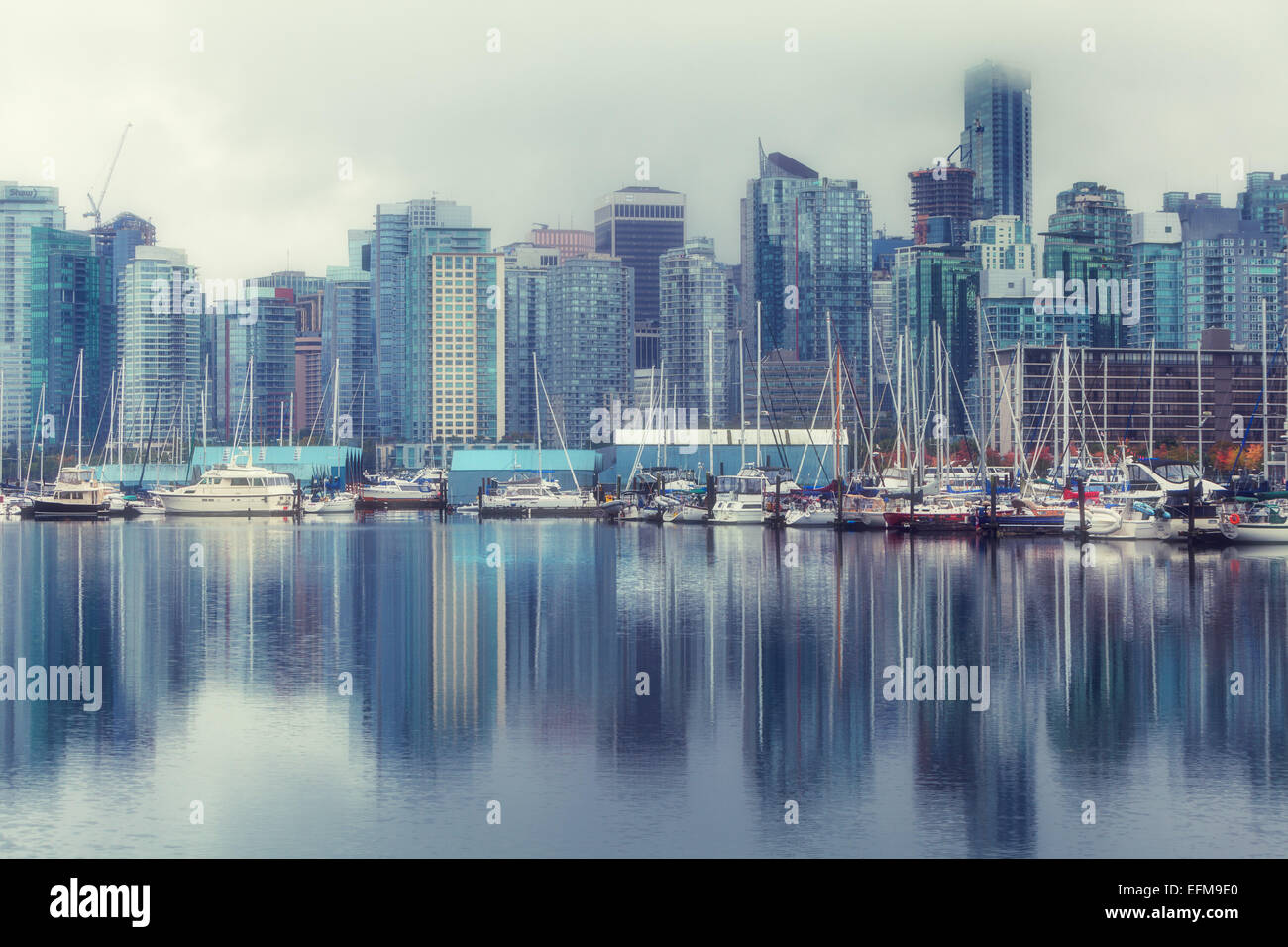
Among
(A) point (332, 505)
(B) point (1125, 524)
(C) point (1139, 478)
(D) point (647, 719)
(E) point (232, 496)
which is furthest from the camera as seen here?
(A) point (332, 505)

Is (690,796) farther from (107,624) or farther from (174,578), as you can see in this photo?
(174,578)

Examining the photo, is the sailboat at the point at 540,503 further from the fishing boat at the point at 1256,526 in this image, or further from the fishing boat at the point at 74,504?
the fishing boat at the point at 1256,526

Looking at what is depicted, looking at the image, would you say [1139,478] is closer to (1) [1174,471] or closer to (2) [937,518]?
(1) [1174,471]

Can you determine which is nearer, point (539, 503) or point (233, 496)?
point (233, 496)

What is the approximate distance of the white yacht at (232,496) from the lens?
140125 mm

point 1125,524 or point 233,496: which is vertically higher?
point 233,496

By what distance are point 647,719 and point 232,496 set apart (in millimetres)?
110495

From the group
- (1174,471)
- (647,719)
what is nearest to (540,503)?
(1174,471)

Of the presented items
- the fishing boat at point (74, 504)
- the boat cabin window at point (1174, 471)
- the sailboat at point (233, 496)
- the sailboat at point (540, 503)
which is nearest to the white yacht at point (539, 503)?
the sailboat at point (540, 503)

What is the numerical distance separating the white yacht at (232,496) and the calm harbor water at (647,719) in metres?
70.9

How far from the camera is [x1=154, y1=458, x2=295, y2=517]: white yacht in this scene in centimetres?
14012

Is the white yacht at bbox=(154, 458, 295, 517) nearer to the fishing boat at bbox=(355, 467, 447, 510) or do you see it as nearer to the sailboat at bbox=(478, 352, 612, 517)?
the fishing boat at bbox=(355, 467, 447, 510)

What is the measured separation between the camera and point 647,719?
36125 millimetres
